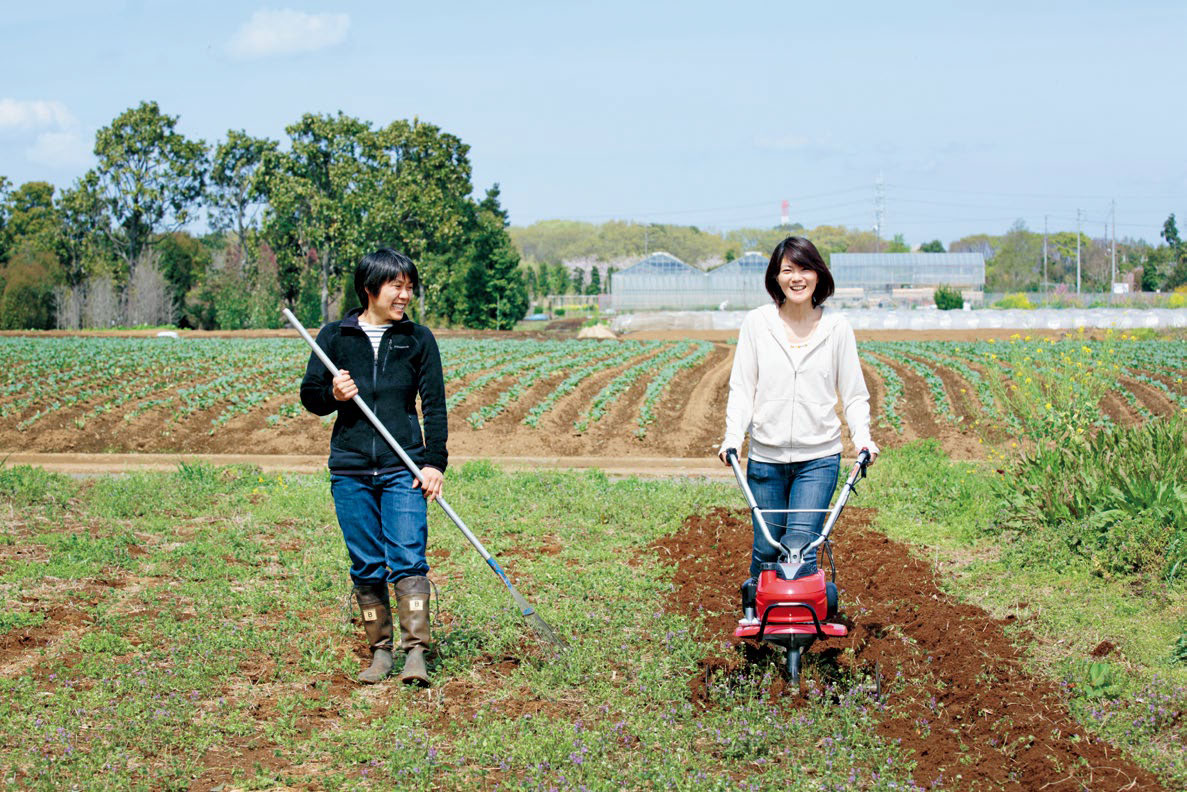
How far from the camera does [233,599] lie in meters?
6.34

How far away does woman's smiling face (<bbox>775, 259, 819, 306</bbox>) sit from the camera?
4793 millimetres

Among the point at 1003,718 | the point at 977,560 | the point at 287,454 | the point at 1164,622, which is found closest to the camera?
the point at 1003,718

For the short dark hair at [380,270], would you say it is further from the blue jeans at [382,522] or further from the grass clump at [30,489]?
the grass clump at [30,489]

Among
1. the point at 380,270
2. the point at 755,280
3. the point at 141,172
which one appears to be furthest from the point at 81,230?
the point at 380,270

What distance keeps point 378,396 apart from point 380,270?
0.58m

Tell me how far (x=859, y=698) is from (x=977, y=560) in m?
3.02

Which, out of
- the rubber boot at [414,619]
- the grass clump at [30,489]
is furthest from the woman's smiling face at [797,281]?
the grass clump at [30,489]

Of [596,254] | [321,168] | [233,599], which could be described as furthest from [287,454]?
[596,254]

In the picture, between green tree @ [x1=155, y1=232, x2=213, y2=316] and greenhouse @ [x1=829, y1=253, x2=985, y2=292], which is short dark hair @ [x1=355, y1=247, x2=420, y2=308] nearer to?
green tree @ [x1=155, y1=232, x2=213, y2=316]

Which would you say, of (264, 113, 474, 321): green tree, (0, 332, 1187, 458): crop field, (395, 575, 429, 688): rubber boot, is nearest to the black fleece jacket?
(395, 575, 429, 688): rubber boot

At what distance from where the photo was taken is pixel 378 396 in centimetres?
509

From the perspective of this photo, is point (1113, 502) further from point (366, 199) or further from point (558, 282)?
point (558, 282)

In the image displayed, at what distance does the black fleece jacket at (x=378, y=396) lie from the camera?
16.6ft

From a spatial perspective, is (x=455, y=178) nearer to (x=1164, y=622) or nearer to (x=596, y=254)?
(x=1164, y=622)
